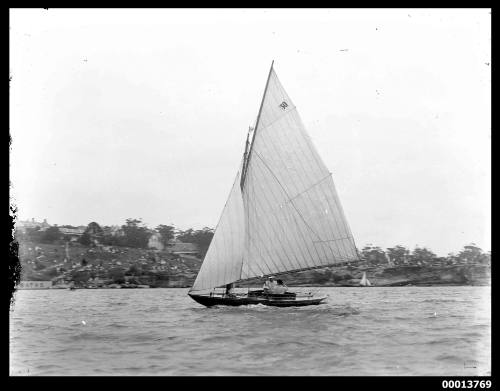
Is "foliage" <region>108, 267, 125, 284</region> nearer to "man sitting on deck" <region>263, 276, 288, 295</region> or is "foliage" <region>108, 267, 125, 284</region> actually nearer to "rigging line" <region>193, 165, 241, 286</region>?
"man sitting on deck" <region>263, 276, 288, 295</region>

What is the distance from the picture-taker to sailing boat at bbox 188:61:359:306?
129 feet

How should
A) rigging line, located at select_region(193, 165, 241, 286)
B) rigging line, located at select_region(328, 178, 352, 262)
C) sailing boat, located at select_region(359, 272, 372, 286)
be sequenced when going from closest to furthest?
rigging line, located at select_region(193, 165, 241, 286), rigging line, located at select_region(328, 178, 352, 262), sailing boat, located at select_region(359, 272, 372, 286)

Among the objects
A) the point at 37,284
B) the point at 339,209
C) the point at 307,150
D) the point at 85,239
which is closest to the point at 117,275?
the point at 85,239

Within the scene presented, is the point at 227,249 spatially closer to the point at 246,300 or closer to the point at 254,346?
the point at 246,300

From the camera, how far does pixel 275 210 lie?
4022 centimetres

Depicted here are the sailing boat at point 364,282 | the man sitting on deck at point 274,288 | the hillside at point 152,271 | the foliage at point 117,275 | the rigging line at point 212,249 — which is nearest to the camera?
the rigging line at point 212,249

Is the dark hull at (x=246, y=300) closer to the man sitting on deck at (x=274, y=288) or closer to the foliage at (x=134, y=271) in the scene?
the man sitting on deck at (x=274, y=288)

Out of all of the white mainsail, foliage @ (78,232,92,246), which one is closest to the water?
the white mainsail

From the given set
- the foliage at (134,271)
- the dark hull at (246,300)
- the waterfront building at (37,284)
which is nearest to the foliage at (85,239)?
the foliage at (134,271)

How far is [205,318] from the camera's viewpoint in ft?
121

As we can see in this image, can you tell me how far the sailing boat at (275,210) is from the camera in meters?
39.4
